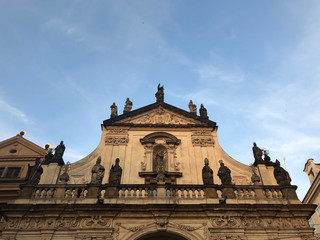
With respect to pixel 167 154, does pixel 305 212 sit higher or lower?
lower

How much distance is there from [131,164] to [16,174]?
742cm

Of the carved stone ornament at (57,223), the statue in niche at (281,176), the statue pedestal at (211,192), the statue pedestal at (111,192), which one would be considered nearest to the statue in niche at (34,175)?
the carved stone ornament at (57,223)

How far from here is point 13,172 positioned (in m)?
17.2

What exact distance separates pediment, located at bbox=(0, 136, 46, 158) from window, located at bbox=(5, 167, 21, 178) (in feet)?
3.22

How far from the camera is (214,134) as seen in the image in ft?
58.6

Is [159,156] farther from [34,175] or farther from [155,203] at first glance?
[34,175]

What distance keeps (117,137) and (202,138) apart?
17.5ft

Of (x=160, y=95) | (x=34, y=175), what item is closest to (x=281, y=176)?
(x=160, y=95)

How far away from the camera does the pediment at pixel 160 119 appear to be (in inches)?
728

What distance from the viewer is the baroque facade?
12.1m

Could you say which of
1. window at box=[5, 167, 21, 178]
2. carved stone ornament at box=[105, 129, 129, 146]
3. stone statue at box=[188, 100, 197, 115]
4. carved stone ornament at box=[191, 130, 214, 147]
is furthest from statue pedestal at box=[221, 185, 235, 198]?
window at box=[5, 167, 21, 178]

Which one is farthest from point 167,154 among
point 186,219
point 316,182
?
point 316,182

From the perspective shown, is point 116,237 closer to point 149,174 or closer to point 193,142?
point 149,174

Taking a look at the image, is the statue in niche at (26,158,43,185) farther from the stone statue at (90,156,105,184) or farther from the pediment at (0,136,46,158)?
the pediment at (0,136,46,158)
